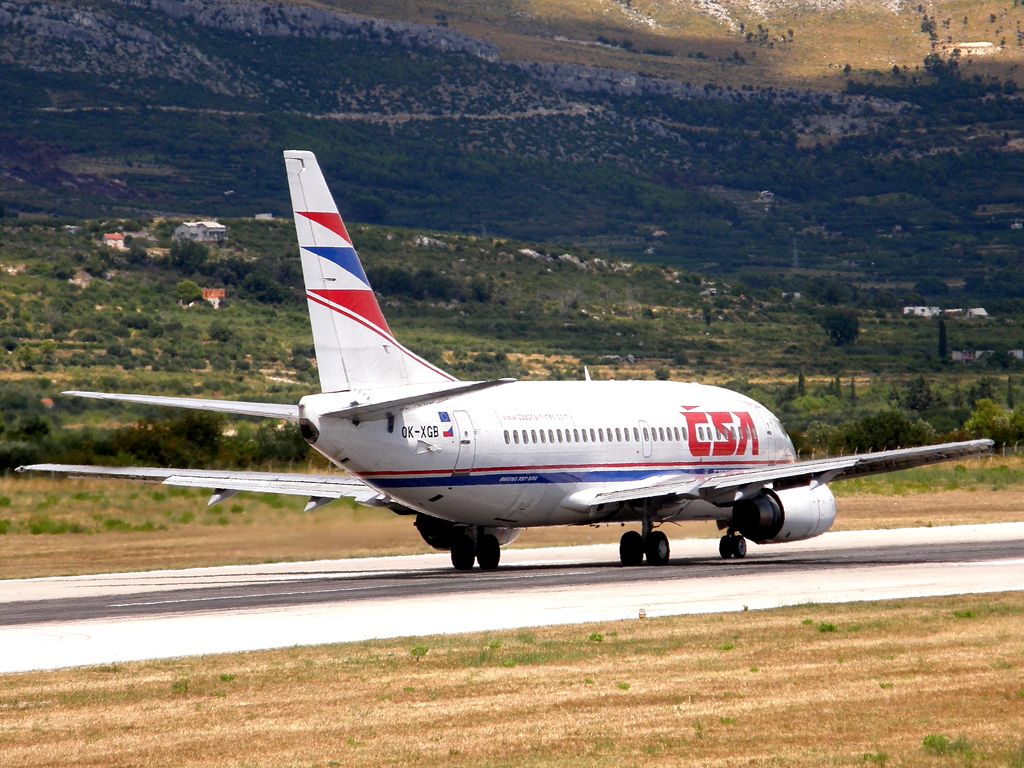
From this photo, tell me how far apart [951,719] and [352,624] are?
10948 millimetres

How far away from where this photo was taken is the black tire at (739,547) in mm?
36469

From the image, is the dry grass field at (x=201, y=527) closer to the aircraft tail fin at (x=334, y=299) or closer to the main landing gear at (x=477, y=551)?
the main landing gear at (x=477, y=551)

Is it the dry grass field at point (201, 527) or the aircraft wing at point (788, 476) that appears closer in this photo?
the aircraft wing at point (788, 476)

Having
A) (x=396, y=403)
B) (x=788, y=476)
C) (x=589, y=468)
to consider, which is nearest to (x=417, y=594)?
(x=396, y=403)

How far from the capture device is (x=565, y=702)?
1522 centimetres

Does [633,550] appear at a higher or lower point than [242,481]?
lower

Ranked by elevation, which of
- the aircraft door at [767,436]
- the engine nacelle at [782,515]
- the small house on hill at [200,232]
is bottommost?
the engine nacelle at [782,515]

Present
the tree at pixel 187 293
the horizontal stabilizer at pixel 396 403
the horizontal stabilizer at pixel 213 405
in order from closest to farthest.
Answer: the horizontal stabilizer at pixel 213 405 → the horizontal stabilizer at pixel 396 403 → the tree at pixel 187 293

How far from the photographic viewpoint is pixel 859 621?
69.6ft

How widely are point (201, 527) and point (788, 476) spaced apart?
55.4ft

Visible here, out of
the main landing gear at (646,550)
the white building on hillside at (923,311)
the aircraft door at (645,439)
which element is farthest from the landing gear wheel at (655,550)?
the white building on hillside at (923,311)

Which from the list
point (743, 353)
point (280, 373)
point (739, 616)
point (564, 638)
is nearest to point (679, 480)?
point (739, 616)

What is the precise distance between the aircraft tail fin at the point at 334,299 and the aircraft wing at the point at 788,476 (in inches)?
273

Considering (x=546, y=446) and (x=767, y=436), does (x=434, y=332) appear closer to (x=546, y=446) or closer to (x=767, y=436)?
(x=767, y=436)
